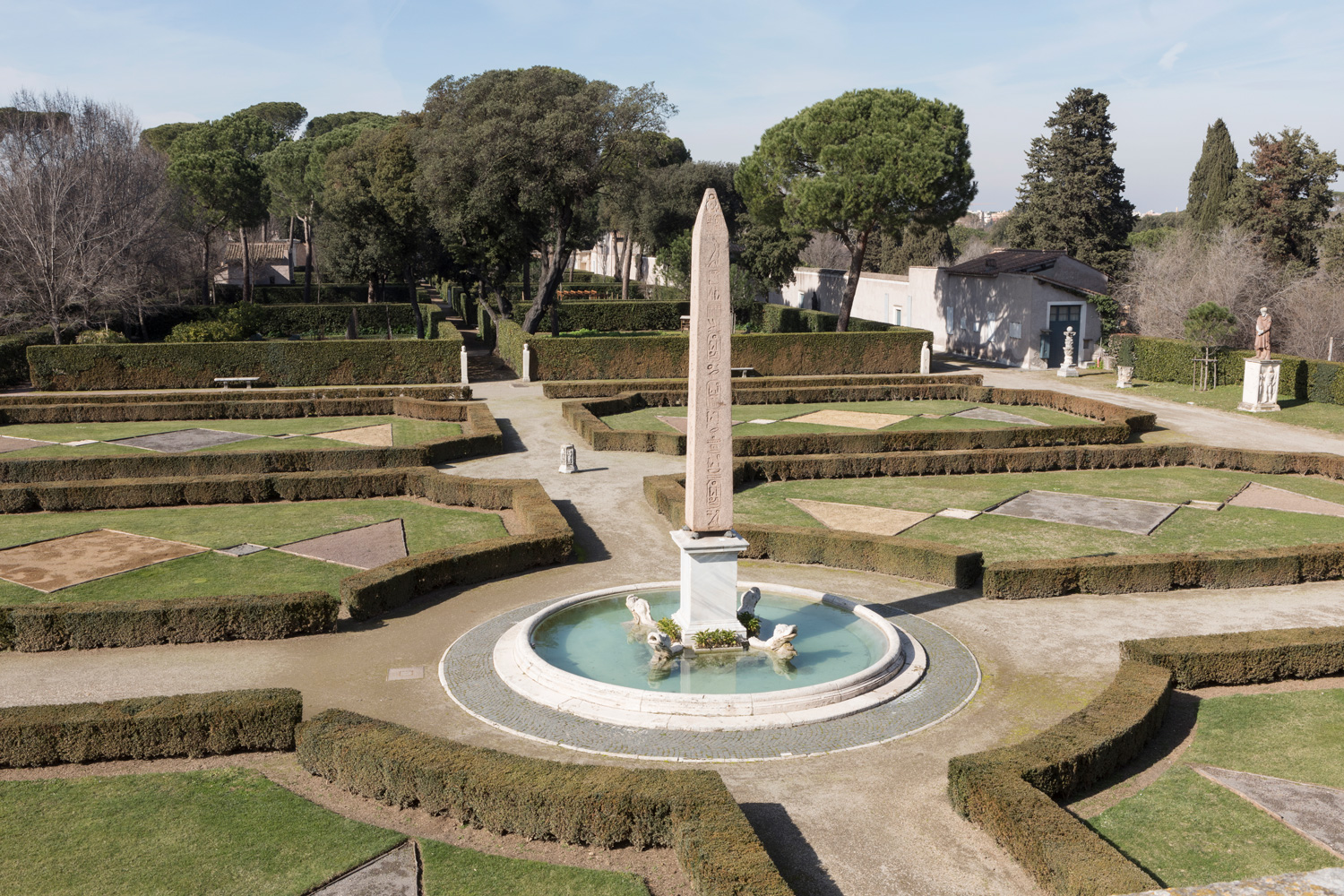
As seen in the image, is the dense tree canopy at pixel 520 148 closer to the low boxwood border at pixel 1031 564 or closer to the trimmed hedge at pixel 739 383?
the trimmed hedge at pixel 739 383

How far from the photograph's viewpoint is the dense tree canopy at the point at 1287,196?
5078cm

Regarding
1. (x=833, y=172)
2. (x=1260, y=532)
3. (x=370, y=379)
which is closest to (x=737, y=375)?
(x=833, y=172)

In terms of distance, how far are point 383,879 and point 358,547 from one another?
35.8 feet

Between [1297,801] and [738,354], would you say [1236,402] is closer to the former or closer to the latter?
[738,354]

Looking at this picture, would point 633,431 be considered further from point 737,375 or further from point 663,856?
point 663,856

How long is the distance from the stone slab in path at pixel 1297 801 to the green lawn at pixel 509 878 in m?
5.87

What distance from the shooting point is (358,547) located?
18328 mm

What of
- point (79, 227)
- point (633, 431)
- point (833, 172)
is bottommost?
point (633, 431)

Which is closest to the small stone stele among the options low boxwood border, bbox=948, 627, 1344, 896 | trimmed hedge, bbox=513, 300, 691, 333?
low boxwood border, bbox=948, 627, 1344, 896

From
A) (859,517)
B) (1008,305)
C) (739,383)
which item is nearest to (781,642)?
(859,517)

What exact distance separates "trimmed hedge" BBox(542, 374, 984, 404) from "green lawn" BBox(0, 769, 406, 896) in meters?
27.8

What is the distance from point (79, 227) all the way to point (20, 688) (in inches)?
1549

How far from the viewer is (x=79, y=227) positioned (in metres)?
44.6

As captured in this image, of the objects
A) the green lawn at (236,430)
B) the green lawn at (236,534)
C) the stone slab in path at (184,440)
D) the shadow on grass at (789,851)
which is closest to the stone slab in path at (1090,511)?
the green lawn at (236,534)
